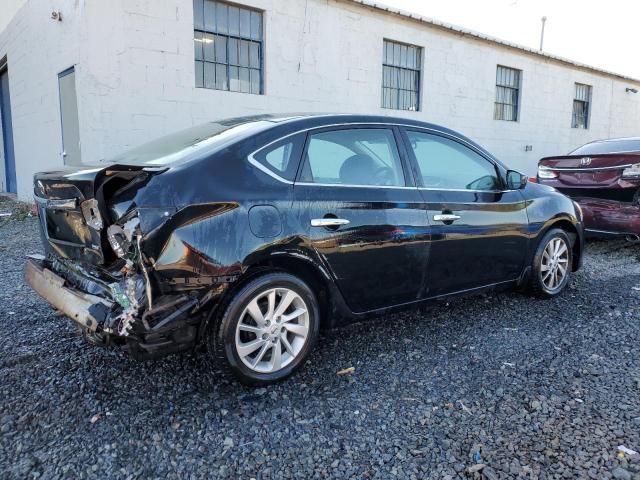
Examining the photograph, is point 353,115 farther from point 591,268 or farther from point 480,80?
point 480,80

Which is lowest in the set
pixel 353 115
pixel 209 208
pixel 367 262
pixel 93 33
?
pixel 367 262

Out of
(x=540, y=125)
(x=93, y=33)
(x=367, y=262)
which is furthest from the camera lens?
(x=540, y=125)

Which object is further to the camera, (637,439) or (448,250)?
(448,250)

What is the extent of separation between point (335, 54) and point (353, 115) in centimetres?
698

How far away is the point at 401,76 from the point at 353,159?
8.53m

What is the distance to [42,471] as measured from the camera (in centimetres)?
210

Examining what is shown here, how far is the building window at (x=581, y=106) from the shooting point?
15977 millimetres

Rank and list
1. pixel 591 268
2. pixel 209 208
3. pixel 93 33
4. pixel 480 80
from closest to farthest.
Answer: pixel 209 208 → pixel 591 268 → pixel 93 33 → pixel 480 80

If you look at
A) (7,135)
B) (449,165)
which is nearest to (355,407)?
(449,165)

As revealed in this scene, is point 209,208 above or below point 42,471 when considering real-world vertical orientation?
above

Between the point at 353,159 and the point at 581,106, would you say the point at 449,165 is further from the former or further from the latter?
the point at 581,106

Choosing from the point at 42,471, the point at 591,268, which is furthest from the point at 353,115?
the point at 591,268

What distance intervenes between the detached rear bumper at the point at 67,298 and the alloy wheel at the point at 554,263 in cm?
367

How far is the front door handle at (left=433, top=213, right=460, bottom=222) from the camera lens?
3.43 metres
